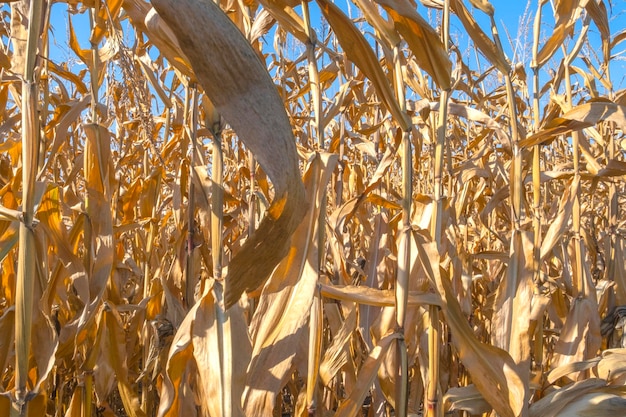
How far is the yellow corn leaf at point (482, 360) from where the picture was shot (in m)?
1.27

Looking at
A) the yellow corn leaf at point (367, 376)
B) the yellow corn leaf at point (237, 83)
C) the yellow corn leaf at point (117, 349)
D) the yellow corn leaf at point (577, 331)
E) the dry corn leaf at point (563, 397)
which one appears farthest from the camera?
the yellow corn leaf at point (577, 331)

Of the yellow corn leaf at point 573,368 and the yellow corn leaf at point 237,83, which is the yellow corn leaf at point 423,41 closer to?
the yellow corn leaf at point 237,83

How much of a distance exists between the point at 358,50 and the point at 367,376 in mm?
710

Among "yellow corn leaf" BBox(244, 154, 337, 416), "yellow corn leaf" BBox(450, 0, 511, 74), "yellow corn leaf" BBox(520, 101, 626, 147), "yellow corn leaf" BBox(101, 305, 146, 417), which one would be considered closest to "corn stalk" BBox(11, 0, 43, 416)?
"yellow corn leaf" BBox(244, 154, 337, 416)

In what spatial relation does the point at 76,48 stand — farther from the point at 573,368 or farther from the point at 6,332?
the point at 573,368

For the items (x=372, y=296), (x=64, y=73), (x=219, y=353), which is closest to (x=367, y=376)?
(x=372, y=296)

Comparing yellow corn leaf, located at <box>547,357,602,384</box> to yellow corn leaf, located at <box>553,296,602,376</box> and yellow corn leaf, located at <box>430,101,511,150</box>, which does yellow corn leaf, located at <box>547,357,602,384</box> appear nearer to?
yellow corn leaf, located at <box>553,296,602,376</box>

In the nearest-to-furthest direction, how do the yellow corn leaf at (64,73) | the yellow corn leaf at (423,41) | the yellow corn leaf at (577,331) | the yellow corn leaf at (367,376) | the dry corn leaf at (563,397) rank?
the yellow corn leaf at (423,41) < the yellow corn leaf at (367,376) < the dry corn leaf at (563,397) < the yellow corn leaf at (64,73) < the yellow corn leaf at (577,331)

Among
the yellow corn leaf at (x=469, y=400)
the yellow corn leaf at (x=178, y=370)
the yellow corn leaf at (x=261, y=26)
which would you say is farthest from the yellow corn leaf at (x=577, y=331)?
the yellow corn leaf at (x=261, y=26)

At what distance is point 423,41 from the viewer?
1.16 m

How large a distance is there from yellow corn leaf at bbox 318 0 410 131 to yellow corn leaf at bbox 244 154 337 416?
0.67ft

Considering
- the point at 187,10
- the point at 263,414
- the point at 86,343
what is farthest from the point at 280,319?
the point at 86,343

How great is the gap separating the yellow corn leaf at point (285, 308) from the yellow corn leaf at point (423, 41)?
295mm

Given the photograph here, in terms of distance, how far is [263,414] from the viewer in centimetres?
110
